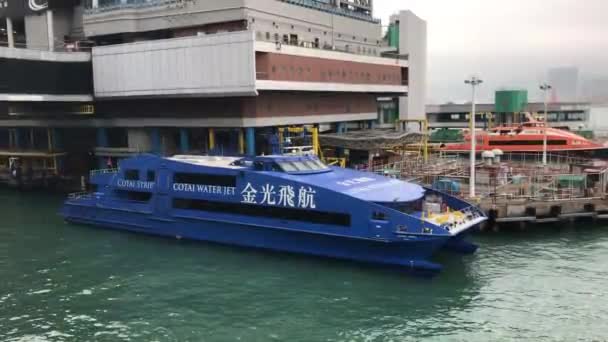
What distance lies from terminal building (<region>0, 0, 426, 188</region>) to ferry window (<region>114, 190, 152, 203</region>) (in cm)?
837

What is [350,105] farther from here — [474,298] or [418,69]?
[474,298]

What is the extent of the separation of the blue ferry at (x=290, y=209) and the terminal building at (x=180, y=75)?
28.7 ft

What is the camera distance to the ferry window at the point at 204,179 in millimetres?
24203

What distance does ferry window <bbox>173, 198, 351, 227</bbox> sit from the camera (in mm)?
21594

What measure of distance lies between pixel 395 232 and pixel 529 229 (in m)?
10.1

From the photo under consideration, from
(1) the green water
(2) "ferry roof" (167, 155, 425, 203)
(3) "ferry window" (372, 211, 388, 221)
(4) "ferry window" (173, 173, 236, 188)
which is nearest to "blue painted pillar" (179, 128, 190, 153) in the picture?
(2) "ferry roof" (167, 155, 425, 203)

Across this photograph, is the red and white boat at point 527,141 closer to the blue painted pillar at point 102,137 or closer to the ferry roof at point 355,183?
the ferry roof at point 355,183

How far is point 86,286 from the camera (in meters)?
19.8

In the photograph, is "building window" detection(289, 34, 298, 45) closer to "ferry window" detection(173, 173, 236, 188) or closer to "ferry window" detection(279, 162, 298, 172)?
"ferry window" detection(173, 173, 236, 188)

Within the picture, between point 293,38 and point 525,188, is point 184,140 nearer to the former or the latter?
point 293,38

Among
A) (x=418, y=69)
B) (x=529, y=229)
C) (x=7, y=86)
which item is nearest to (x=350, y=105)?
(x=418, y=69)

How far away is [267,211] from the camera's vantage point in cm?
2323

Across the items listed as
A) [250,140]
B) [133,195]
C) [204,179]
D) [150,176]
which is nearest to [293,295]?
[204,179]

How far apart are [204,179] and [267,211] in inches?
150
